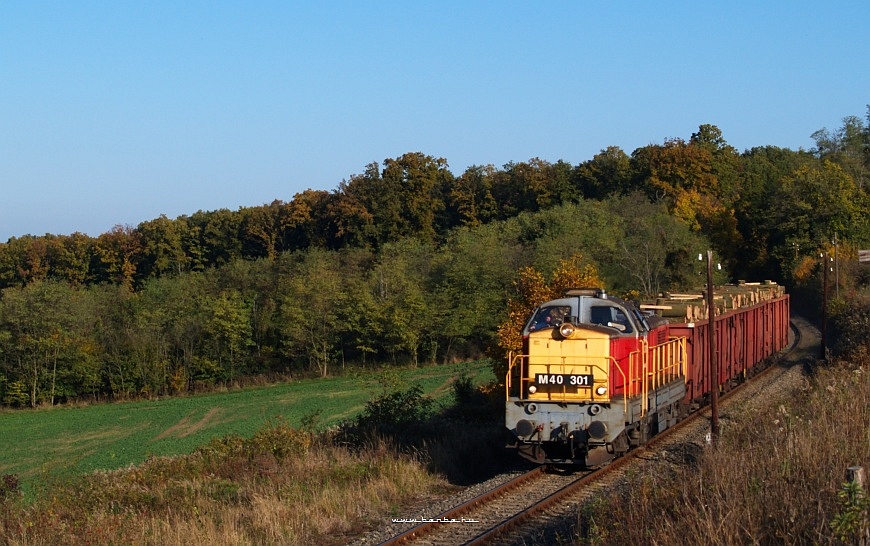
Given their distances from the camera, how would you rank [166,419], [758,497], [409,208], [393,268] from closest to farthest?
[758,497] < [166,419] < [393,268] < [409,208]

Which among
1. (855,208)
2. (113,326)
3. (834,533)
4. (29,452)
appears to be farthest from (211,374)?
(834,533)

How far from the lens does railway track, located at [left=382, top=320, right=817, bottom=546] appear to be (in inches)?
400

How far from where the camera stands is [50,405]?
58094mm

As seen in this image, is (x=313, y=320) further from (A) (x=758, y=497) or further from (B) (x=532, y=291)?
(A) (x=758, y=497)

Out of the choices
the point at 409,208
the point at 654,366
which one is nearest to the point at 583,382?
the point at 654,366

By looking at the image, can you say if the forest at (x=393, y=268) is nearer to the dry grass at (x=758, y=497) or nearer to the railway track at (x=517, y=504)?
the railway track at (x=517, y=504)

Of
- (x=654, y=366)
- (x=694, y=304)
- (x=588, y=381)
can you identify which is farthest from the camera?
(x=694, y=304)

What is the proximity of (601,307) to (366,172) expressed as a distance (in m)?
Answer: 77.6

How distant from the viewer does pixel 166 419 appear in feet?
147

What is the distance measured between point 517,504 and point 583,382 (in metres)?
2.48

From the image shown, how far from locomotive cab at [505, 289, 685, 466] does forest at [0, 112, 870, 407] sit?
1241 inches

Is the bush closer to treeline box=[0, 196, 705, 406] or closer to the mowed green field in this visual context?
the mowed green field

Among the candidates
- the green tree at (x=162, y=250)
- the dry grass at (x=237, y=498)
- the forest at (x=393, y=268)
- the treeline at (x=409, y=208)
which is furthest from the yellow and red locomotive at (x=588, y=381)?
the green tree at (x=162, y=250)

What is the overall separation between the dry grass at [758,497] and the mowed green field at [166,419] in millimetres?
18610
